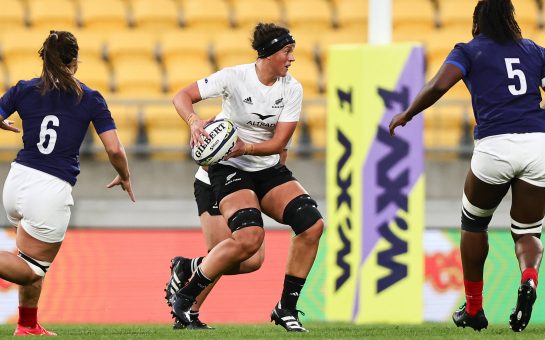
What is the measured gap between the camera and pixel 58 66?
7055 mm

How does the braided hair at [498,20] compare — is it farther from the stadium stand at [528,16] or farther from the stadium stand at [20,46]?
the stadium stand at [20,46]

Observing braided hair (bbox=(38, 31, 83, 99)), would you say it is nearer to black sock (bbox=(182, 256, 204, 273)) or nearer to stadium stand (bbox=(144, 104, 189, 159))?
black sock (bbox=(182, 256, 204, 273))

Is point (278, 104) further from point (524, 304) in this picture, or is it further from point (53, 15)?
point (53, 15)

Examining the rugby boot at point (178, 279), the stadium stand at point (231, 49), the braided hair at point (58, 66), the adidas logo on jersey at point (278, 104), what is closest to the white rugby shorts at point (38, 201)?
the braided hair at point (58, 66)

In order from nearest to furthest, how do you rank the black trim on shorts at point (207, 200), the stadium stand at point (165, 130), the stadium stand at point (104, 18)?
the black trim on shorts at point (207, 200) < the stadium stand at point (165, 130) < the stadium stand at point (104, 18)

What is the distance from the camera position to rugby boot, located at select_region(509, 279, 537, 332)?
21.2ft

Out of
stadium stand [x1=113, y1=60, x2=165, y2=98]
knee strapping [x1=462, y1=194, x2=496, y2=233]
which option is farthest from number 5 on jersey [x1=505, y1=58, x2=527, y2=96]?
stadium stand [x1=113, y1=60, x2=165, y2=98]

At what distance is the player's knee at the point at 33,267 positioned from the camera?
22.9 ft

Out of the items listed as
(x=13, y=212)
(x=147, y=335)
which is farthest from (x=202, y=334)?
(x=13, y=212)

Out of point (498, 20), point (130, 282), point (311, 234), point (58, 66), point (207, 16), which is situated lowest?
point (130, 282)

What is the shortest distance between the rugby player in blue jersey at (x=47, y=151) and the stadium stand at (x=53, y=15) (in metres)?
6.78

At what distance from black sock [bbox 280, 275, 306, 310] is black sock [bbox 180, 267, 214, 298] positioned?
18.3 inches

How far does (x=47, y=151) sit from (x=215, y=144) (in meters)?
0.96

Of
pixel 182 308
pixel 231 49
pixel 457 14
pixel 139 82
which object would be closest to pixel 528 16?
pixel 457 14
